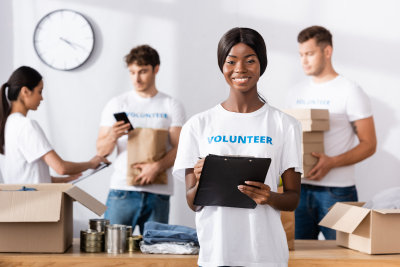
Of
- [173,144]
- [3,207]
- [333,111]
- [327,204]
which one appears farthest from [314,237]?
[3,207]

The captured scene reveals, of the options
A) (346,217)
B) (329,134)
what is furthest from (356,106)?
(346,217)

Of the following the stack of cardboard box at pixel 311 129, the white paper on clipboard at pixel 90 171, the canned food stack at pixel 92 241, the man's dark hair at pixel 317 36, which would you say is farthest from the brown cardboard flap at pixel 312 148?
the canned food stack at pixel 92 241

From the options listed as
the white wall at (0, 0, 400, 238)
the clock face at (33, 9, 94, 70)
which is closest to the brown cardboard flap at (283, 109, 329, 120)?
the white wall at (0, 0, 400, 238)

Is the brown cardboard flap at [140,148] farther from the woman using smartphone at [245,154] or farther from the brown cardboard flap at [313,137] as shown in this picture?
the woman using smartphone at [245,154]

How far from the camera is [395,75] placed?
461cm

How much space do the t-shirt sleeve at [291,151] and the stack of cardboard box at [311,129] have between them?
1.18 m

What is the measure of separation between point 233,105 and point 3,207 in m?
0.94

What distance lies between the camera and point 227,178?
5.47ft

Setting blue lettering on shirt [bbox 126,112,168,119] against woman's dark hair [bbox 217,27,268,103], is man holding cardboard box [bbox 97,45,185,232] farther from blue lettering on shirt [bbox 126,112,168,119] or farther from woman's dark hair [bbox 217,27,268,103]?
woman's dark hair [bbox 217,27,268,103]

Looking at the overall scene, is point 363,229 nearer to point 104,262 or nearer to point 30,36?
point 104,262

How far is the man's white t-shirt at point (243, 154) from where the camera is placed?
5.61ft

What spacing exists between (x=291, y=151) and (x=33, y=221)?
981mm

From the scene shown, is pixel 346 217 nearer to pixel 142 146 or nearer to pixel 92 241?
pixel 92 241

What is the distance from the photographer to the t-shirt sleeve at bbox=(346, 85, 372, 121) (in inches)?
121
